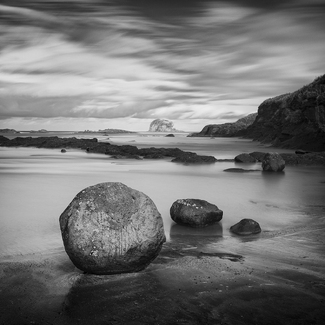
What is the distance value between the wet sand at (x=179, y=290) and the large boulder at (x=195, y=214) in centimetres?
171

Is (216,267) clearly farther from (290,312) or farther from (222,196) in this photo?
(222,196)

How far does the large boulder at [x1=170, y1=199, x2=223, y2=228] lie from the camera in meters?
8.54

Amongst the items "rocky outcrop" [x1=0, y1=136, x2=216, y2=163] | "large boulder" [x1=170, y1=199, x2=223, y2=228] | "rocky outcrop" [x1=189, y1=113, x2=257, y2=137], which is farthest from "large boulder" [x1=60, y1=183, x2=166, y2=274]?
"rocky outcrop" [x1=189, y1=113, x2=257, y2=137]

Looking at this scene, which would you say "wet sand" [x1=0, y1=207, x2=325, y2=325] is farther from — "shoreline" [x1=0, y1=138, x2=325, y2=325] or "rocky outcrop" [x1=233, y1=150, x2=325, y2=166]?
"rocky outcrop" [x1=233, y1=150, x2=325, y2=166]

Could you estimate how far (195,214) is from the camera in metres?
8.55

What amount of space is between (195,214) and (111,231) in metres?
3.53

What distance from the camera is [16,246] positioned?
7.10m

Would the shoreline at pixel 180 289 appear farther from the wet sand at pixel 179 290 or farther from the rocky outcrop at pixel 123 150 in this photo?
the rocky outcrop at pixel 123 150

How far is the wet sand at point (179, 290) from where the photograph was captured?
4266 millimetres

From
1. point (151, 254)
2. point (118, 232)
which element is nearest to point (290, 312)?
point (151, 254)

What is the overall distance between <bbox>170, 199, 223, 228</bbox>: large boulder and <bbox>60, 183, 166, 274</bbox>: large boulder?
2.86 metres

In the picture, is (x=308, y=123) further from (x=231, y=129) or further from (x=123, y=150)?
(x=231, y=129)

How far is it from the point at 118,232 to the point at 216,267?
1725 mm

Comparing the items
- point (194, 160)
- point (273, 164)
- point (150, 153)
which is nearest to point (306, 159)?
point (273, 164)
